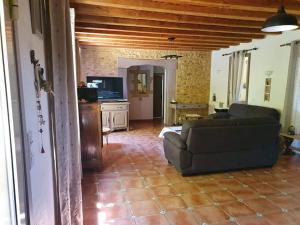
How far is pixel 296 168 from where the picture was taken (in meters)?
3.78

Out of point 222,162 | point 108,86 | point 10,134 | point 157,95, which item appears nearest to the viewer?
point 10,134

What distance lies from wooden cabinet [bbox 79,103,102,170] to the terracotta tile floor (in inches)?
7.4

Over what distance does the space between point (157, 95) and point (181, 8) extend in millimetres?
5909

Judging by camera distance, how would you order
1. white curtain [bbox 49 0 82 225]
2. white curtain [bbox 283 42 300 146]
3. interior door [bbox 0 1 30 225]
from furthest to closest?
white curtain [bbox 283 42 300 146] < white curtain [bbox 49 0 82 225] < interior door [bbox 0 1 30 225]

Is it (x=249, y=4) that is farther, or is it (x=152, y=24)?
(x=152, y=24)

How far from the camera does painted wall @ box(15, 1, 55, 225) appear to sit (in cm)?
110

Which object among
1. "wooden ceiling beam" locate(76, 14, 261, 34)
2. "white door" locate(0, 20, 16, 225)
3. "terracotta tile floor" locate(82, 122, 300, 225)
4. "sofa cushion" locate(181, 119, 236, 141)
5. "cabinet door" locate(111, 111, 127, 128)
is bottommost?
"terracotta tile floor" locate(82, 122, 300, 225)

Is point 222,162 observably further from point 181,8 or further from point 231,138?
point 181,8

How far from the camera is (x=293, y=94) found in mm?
4781

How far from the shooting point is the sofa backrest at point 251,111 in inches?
193

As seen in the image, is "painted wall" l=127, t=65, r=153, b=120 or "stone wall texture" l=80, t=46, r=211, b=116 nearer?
"stone wall texture" l=80, t=46, r=211, b=116

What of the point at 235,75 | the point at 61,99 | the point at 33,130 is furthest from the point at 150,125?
the point at 33,130

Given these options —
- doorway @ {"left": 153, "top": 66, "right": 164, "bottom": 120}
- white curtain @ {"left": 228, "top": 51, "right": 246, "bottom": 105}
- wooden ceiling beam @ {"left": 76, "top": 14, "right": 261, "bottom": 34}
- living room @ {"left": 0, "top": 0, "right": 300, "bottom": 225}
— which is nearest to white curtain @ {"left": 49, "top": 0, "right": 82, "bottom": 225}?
living room @ {"left": 0, "top": 0, "right": 300, "bottom": 225}

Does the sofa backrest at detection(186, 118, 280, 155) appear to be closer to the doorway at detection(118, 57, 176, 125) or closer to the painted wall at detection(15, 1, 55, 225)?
the painted wall at detection(15, 1, 55, 225)
